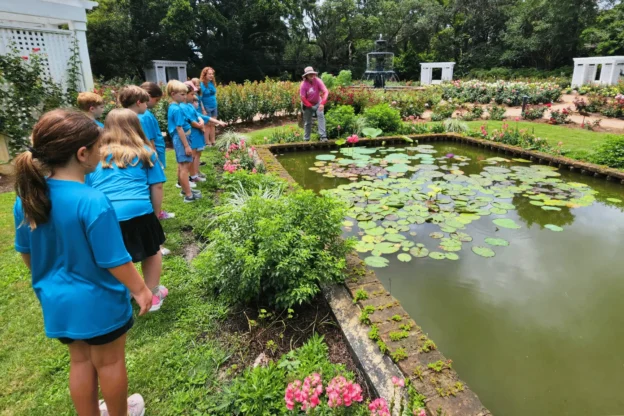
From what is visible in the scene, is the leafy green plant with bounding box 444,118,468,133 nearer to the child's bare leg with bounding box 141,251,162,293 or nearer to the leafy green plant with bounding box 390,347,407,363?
the leafy green plant with bounding box 390,347,407,363

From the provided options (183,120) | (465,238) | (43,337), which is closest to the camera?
(43,337)

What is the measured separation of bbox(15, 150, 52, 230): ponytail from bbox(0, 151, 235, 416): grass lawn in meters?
1.06

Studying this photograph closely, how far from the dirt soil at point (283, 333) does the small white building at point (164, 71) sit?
21.9 metres

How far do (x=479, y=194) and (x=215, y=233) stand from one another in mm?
3601

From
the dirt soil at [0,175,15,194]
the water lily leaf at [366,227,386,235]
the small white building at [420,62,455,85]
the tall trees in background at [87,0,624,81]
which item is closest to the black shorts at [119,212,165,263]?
the water lily leaf at [366,227,386,235]

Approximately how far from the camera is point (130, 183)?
2273 millimetres

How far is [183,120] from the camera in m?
4.03

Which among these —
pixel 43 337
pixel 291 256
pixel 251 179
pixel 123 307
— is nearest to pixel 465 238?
pixel 291 256

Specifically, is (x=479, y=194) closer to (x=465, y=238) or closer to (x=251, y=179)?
(x=465, y=238)

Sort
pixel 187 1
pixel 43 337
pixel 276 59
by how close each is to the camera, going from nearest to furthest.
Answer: pixel 43 337 < pixel 187 1 < pixel 276 59

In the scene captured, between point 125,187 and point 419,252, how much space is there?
239cm

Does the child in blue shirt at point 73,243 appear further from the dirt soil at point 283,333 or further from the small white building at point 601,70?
the small white building at point 601,70

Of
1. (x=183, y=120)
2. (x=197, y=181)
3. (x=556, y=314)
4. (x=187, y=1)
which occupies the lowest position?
(x=556, y=314)

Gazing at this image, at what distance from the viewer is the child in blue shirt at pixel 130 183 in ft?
7.23
